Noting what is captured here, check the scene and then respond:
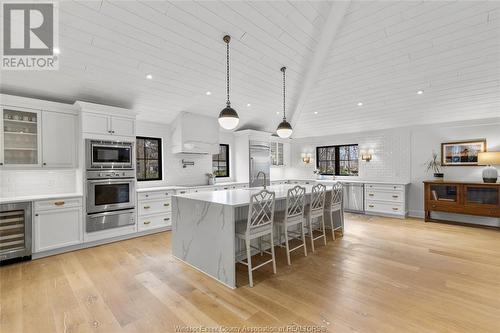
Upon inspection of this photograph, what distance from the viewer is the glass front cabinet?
3.46 meters

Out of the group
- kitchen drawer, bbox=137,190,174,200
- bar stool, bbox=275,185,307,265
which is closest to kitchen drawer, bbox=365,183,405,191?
bar stool, bbox=275,185,307,265

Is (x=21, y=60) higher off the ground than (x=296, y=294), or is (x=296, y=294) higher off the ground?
(x=21, y=60)

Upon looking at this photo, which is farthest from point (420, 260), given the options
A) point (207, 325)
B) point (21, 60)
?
point (21, 60)

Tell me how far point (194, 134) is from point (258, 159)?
2.12m

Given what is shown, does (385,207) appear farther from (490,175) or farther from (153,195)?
(153,195)

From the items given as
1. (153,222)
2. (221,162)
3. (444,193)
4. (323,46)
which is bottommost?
(153,222)

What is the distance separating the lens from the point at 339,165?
24.8 feet

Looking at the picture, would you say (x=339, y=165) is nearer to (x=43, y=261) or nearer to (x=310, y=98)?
(x=310, y=98)

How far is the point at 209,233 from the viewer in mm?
2967

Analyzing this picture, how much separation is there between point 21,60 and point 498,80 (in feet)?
24.1

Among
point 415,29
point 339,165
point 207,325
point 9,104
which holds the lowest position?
point 207,325

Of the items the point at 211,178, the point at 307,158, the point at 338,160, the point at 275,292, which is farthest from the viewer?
the point at 307,158

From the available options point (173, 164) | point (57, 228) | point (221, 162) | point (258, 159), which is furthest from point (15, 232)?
point (258, 159)

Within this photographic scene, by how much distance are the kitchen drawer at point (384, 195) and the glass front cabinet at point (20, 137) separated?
692 cm
